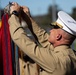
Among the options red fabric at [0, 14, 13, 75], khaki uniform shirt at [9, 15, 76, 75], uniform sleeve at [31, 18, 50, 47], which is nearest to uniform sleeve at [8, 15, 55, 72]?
khaki uniform shirt at [9, 15, 76, 75]

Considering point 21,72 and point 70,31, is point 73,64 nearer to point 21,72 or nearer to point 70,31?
point 70,31

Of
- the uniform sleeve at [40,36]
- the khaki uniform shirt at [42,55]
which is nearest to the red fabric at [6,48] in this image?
the khaki uniform shirt at [42,55]

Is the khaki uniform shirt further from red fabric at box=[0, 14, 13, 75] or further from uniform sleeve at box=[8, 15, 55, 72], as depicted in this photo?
red fabric at box=[0, 14, 13, 75]

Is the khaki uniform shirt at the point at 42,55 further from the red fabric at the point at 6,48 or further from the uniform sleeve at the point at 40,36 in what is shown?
the uniform sleeve at the point at 40,36

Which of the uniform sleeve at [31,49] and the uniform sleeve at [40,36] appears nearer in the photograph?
the uniform sleeve at [31,49]

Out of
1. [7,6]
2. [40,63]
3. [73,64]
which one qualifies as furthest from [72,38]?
[7,6]

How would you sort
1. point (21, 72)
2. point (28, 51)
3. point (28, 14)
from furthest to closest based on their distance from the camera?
point (28, 14), point (21, 72), point (28, 51)

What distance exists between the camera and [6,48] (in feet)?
8.80

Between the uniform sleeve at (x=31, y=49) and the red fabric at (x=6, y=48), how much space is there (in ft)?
0.44

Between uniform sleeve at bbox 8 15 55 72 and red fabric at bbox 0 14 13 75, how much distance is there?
13cm

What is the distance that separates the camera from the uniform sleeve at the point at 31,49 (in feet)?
8.35

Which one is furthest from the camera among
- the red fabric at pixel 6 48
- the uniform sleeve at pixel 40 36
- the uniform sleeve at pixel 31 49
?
the uniform sleeve at pixel 40 36

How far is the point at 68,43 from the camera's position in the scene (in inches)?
110

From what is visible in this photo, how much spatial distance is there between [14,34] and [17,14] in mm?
220
